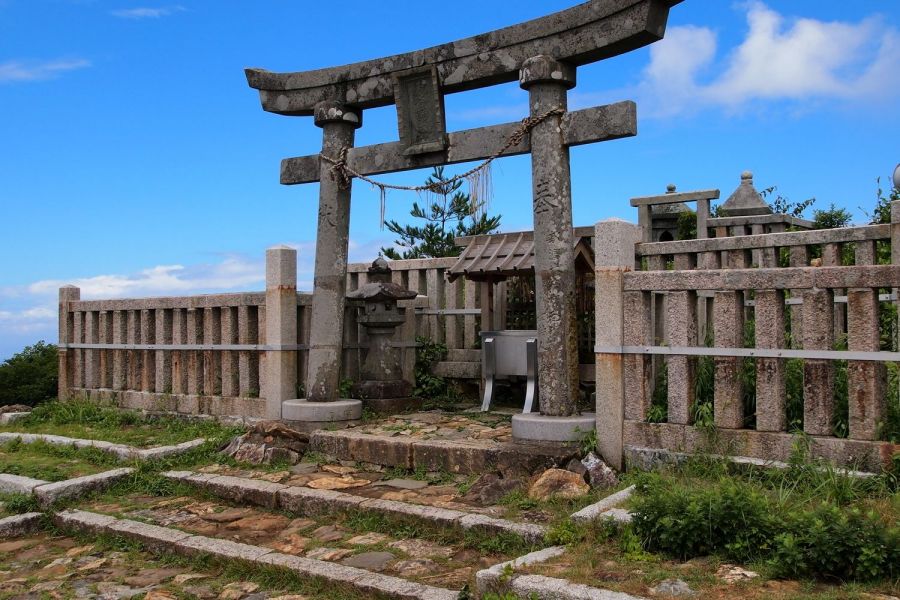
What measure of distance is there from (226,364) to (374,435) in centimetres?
319

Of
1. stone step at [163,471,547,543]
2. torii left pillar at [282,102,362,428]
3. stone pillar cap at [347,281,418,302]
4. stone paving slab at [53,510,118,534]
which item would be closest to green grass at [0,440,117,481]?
stone paving slab at [53,510,118,534]

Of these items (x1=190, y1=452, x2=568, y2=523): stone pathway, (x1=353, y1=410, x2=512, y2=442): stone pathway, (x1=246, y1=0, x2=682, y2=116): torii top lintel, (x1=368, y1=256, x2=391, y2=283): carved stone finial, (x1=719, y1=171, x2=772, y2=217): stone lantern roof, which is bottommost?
(x1=190, y1=452, x2=568, y2=523): stone pathway

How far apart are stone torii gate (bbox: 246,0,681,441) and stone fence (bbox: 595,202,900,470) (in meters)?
0.70

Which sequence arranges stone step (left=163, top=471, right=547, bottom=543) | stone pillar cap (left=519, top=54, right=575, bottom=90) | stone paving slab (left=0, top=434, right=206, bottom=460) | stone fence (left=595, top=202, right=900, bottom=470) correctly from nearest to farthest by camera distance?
1. stone step (left=163, top=471, right=547, bottom=543)
2. stone fence (left=595, top=202, right=900, bottom=470)
3. stone pillar cap (left=519, top=54, right=575, bottom=90)
4. stone paving slab (left=0, top=434, right=206, bottom=460)

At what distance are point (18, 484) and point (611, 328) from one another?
652 cm

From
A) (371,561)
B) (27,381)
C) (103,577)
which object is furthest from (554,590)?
(27,381)

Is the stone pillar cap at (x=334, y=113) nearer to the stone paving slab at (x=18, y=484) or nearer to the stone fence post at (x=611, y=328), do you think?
the stone fence post at (x=611, y=328)

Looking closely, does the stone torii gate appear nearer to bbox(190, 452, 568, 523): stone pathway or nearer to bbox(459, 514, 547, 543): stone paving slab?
bbox(190, 452, 568, 523): stone pathway

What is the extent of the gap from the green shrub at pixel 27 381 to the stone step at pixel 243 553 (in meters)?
8.84

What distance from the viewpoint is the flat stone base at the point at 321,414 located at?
9578mm

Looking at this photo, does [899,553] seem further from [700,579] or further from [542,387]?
[542,387]

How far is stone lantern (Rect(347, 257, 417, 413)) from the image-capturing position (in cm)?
1046

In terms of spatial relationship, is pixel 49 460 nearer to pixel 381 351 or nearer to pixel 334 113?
pixel 381 351

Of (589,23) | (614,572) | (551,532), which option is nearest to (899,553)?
(614,572)
